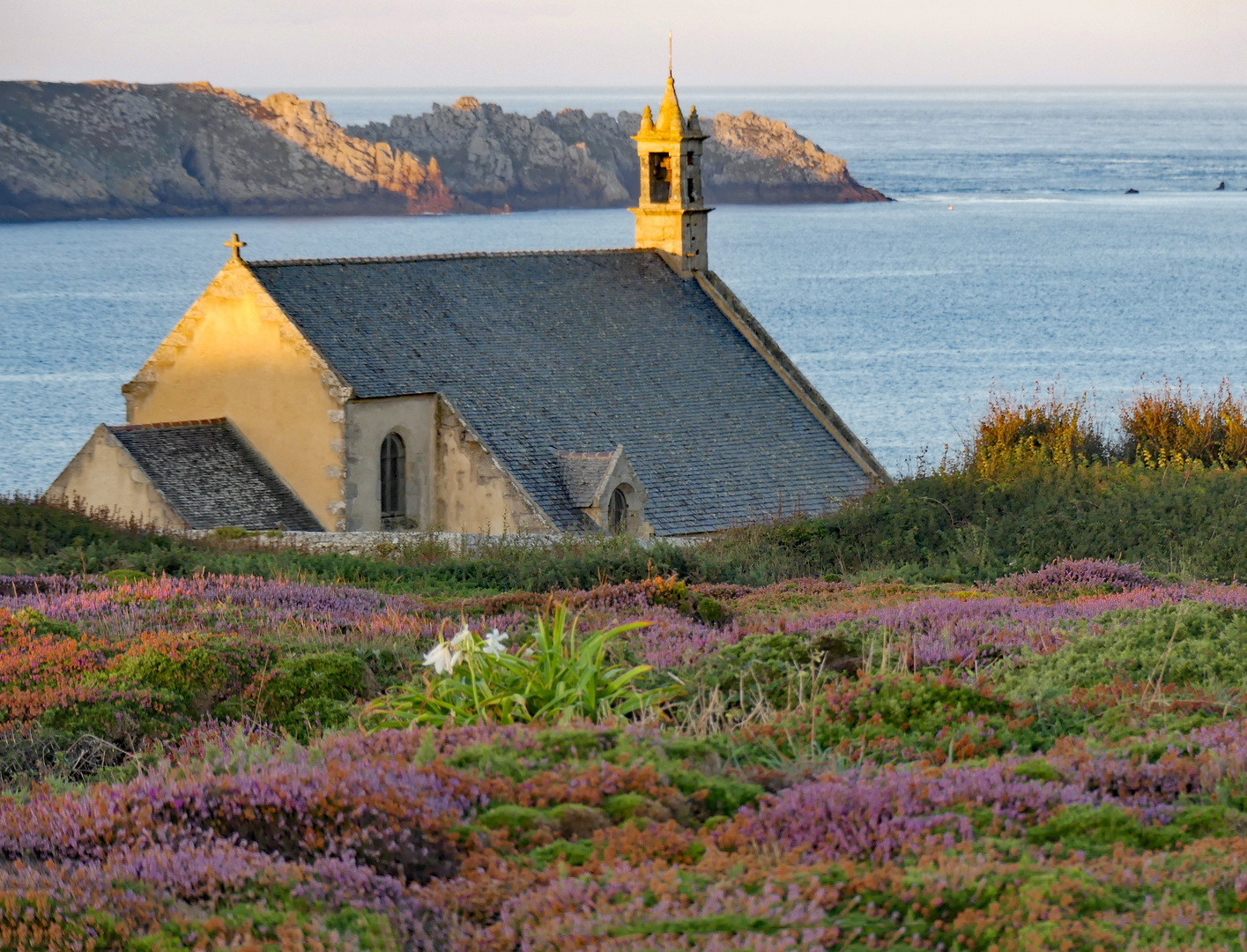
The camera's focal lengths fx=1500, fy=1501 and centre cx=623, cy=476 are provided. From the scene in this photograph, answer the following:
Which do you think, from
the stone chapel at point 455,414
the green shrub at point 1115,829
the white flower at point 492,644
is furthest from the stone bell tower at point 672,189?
the green shrub at point 1115,829

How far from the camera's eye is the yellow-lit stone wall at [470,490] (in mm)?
33062

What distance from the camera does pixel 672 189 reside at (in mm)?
44438

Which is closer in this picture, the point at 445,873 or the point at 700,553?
the point at 445,873

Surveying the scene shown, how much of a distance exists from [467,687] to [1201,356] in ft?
344

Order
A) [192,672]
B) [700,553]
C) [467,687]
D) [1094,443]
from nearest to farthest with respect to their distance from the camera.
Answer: [467,687] → [192,672] → [700,553] → [1094,443]

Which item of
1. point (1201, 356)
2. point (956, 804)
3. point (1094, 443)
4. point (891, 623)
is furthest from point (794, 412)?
point (1201, 356)

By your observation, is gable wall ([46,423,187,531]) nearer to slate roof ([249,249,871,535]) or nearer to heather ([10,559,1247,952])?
slate roof ([249,249,871,535])

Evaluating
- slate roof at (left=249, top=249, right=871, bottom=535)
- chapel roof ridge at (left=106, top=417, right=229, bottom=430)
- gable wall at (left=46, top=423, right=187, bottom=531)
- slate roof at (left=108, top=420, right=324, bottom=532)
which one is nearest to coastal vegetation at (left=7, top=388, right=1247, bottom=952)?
gable wall at (left=46, top=423, right=187, bottom=531)

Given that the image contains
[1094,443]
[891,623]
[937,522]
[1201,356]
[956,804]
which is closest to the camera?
[956,804]

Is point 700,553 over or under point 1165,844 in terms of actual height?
under

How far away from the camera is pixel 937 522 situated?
2289 centimetres

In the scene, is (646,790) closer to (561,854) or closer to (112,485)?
(561,854)

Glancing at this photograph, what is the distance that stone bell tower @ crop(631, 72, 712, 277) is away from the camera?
142ft

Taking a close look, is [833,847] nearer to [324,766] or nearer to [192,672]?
[324,766]
